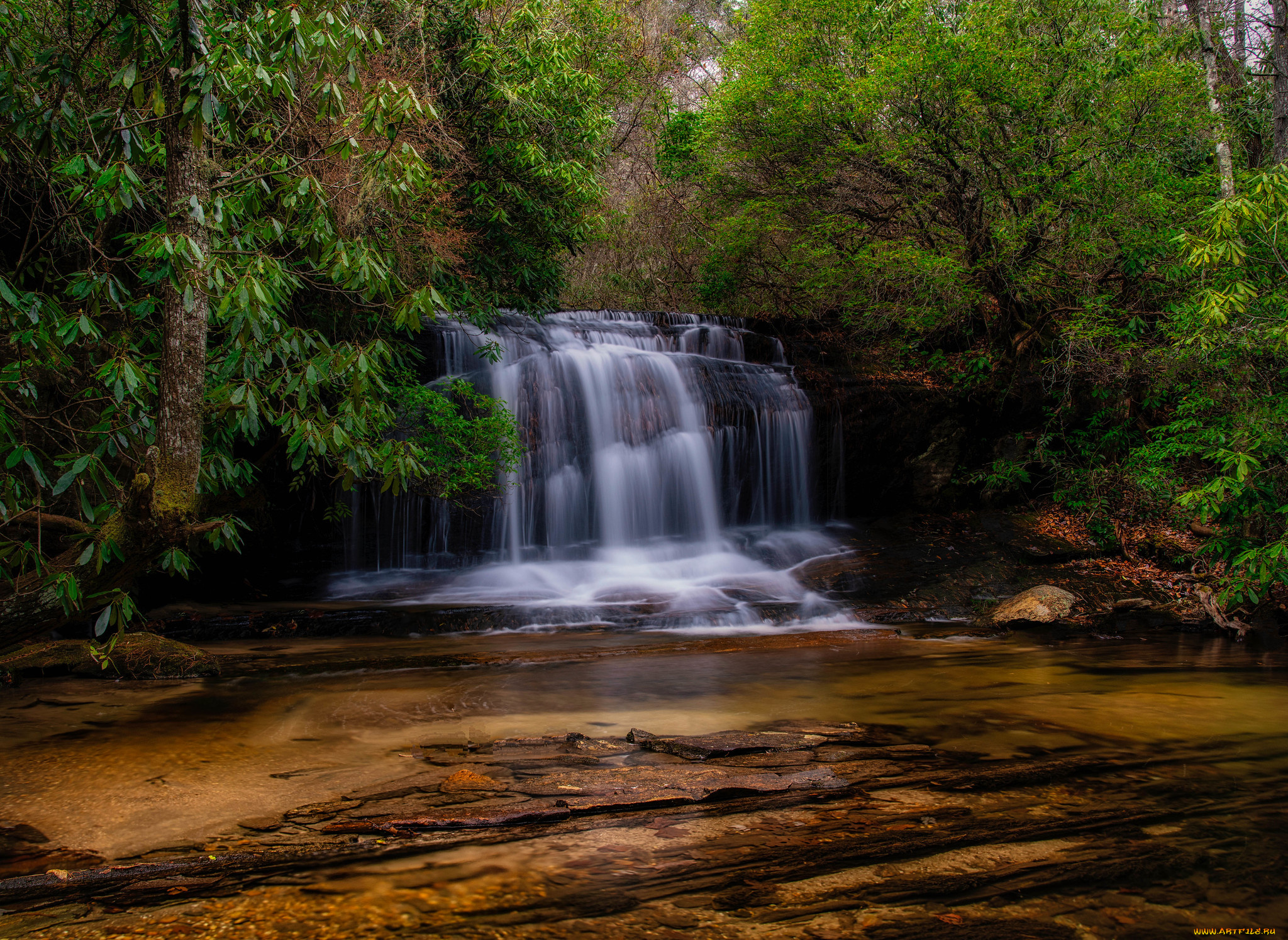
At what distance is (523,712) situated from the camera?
5.58 m

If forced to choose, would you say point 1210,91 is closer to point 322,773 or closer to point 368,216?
point 368,216

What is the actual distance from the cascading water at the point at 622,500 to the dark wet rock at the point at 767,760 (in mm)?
4949

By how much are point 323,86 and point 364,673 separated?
455cm

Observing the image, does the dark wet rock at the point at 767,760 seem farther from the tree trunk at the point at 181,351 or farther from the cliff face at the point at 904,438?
the cliff face at the point at 904,438

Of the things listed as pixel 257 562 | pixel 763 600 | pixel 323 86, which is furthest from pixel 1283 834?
pixel 257 562

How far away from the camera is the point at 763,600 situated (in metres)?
10.4

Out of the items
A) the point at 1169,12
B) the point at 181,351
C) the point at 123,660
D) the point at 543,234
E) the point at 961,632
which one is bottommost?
the point at 961,632

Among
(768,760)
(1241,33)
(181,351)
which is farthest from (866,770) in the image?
(1241,33)

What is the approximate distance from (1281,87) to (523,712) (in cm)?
1111

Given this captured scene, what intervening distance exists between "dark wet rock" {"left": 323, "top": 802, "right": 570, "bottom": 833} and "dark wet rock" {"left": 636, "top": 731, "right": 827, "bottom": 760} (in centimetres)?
111

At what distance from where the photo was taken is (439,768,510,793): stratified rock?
151 inches

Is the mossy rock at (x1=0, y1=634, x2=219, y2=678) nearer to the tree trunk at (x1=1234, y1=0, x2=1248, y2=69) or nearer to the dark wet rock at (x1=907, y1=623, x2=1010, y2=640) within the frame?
the dark wet rock at (x1=907, y1=623, x2=1010, y2=640)

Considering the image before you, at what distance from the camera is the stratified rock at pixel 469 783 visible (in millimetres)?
3828

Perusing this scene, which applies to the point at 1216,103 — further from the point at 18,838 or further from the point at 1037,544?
the point at 18,838
